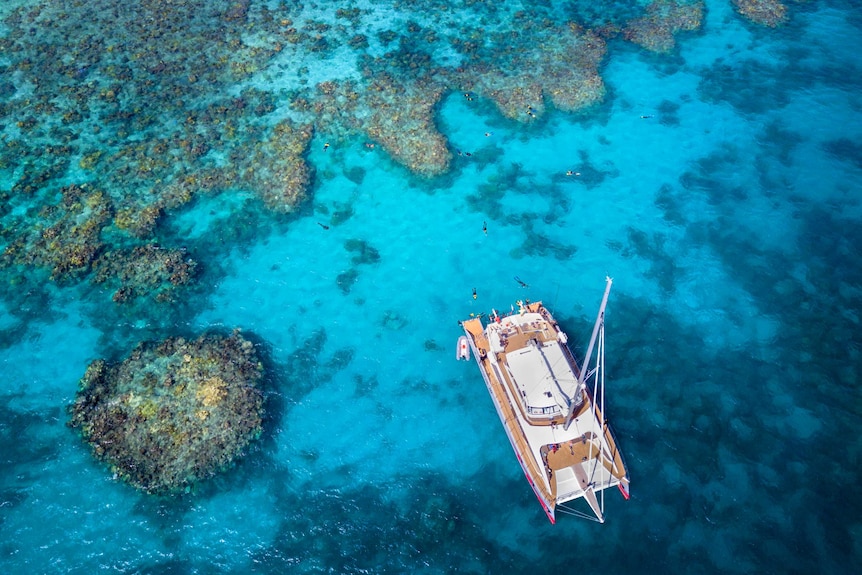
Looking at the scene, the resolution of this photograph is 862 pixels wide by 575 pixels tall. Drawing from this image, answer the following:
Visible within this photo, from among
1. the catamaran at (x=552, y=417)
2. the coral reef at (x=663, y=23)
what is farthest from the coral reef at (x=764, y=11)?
the catamaran at (x=552, y=417)

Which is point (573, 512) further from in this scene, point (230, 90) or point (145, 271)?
point (230, 90)

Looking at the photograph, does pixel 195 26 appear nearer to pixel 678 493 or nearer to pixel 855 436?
pixel 678 493

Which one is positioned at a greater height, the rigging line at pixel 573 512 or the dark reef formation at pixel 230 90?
the dark reef formation at pixel 230 90

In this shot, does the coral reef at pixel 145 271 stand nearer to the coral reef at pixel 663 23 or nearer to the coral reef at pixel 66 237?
the coral reef at pixel 66 237

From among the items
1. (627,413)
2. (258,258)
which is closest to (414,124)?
(258,258)

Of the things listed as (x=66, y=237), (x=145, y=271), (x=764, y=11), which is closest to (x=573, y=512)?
(x=145, y=271)

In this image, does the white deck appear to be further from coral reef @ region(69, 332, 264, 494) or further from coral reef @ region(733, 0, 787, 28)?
coral reef @ region(733, 0, 787, 28)

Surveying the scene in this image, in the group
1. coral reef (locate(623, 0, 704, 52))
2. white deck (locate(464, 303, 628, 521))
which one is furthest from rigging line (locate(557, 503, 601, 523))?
coral reef (locate(623, 0, 704, 52))
